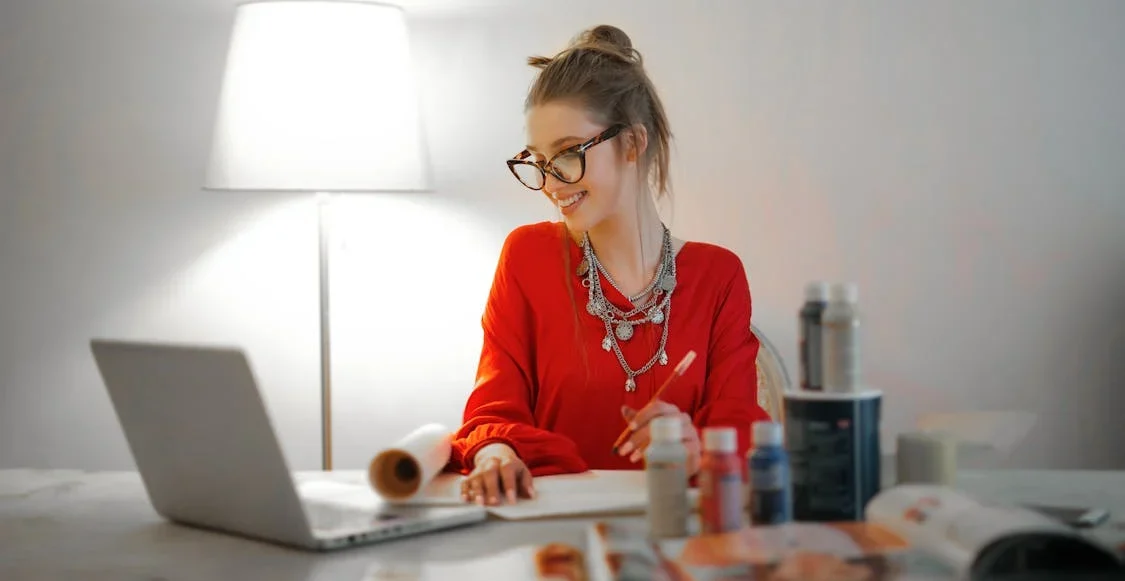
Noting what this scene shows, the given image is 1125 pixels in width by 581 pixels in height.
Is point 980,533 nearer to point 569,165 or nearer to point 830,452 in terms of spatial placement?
point 830,452

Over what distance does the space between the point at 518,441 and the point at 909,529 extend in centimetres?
68

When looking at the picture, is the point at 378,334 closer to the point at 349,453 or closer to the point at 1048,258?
the point at 349,453

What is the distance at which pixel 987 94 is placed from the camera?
2693 mm

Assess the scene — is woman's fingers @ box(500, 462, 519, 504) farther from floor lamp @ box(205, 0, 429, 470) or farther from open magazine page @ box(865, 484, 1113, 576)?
floor lamp @ box(205, 0, 429, 470)

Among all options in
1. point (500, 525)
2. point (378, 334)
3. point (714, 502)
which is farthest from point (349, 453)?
point (714, 502)

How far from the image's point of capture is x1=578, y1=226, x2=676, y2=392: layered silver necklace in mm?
1884

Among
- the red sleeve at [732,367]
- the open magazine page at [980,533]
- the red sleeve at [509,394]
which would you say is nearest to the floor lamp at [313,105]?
the red sleeve at [509,394]

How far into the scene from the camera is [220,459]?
1229mm

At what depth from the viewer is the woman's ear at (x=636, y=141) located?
1.93 metres

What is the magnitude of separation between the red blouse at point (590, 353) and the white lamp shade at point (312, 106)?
43 cm

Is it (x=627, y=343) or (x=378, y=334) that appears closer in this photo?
(x=627, y=343)

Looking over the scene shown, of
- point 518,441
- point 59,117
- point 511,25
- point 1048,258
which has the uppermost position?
point 511,25

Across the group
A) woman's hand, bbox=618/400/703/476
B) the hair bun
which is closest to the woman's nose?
the hair bun

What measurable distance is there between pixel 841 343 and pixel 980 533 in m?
0.27
